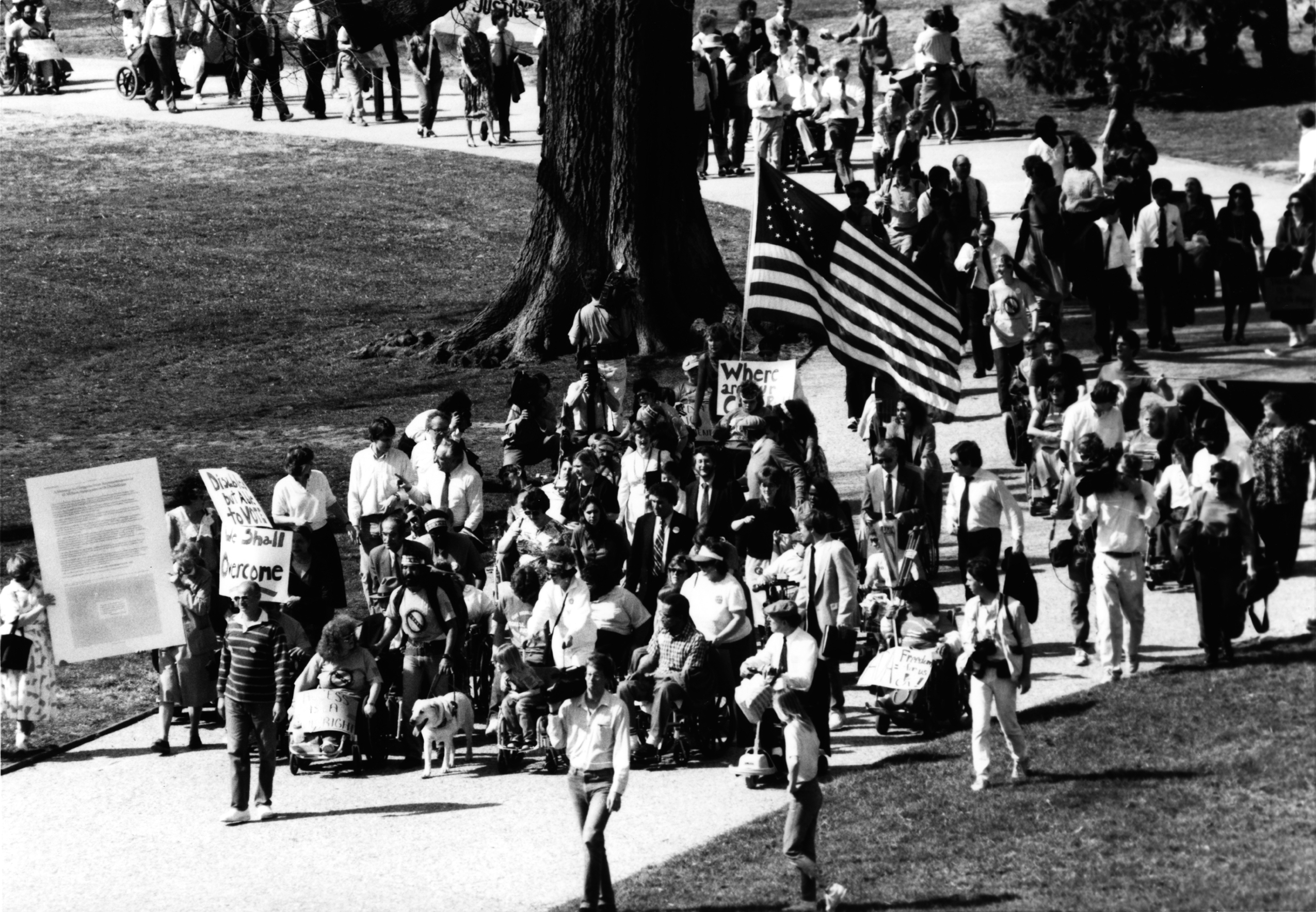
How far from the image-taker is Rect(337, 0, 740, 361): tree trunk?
2644 cm

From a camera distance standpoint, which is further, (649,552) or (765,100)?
(765,100)

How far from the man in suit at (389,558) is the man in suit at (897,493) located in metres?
3.47

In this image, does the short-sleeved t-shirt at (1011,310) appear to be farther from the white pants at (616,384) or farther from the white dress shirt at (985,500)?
the white dress shirt at (985,500)

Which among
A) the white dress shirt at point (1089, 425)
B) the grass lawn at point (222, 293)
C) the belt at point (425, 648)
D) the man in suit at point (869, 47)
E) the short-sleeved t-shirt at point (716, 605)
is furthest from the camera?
the man in suit at point (869, 47)

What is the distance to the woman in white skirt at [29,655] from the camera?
1680cm

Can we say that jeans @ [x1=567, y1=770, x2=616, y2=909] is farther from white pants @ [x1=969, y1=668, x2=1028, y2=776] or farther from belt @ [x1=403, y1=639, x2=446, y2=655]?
belt @ [x1=403, y1=639, x2=446, y2=655]

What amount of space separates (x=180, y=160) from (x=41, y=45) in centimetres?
606

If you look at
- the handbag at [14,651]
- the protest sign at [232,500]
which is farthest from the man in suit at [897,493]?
the handbag at [14,651]

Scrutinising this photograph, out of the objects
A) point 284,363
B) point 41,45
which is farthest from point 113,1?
point 284,363

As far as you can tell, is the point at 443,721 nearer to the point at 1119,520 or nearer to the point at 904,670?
the point at 904,670

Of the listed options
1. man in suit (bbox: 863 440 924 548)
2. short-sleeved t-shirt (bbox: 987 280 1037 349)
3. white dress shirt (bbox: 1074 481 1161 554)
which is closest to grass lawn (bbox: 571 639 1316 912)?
white dress shirt (bbox: 1074 481 1161 554)

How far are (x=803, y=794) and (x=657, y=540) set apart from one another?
459 centimetres

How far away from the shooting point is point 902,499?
17.3 meters

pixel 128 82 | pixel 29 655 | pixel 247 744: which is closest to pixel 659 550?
pixel 247 744
